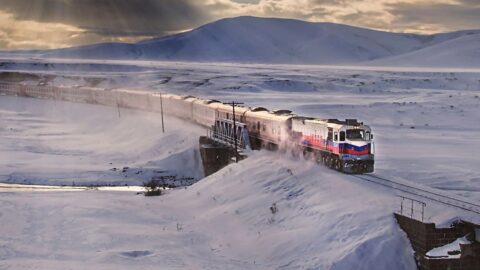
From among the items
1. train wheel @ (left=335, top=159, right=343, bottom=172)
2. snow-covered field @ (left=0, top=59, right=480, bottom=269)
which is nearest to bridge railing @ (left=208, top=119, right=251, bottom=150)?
snow-covered field @ (left=0, top=59, right=480, bottom=269)

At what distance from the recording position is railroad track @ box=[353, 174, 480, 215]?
25.1 meters

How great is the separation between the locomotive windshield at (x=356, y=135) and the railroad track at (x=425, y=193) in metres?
2.09

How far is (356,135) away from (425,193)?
696 centimetres

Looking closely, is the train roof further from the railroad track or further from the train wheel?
Result: the railroad track

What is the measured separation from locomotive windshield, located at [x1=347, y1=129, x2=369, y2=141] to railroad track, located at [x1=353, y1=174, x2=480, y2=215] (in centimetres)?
209

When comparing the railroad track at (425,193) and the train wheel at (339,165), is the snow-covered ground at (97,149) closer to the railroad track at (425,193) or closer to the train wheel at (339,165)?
the train wheel at (339,165)

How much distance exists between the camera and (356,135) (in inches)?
1348

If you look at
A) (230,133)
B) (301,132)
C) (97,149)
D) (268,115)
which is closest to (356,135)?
(301,132)

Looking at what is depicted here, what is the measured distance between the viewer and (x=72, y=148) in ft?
228

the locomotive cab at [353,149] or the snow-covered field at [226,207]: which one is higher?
the locomotive cab at [353,149]

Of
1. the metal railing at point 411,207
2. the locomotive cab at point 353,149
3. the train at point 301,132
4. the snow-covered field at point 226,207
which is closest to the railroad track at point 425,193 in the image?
the locomotive cab at point 353,149

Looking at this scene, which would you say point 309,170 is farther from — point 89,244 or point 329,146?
point 89,244

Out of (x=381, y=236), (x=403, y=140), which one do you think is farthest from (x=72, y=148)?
(x=381, y=236)

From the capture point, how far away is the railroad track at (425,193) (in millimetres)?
25119
